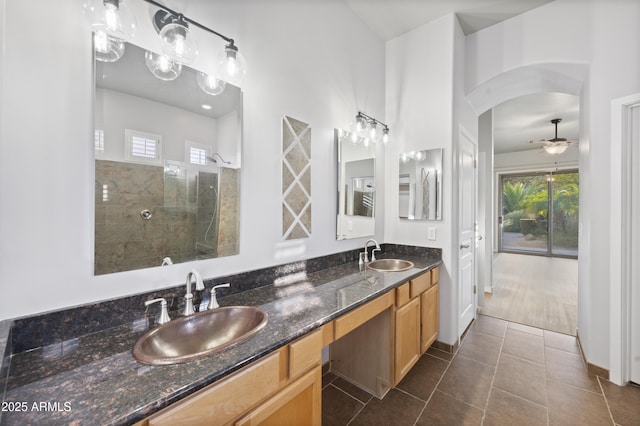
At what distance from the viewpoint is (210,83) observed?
141 centimetres

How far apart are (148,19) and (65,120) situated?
2.00 ft

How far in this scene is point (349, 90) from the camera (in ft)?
7.72

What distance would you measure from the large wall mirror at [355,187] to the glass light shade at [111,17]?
1471mm

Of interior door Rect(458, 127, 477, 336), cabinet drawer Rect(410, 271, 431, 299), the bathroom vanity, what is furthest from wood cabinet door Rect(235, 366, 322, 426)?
interior door Rect(458, 127, 477, 336)

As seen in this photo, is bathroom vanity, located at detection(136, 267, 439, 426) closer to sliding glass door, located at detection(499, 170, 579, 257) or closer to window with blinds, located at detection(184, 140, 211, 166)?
window with blinds, located at detection(184, 140, 211, 166)

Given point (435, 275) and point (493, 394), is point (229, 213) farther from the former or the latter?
point (493, 394)

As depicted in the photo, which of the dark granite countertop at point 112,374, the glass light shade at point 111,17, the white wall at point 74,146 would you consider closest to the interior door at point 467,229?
the white wall at point 74,146

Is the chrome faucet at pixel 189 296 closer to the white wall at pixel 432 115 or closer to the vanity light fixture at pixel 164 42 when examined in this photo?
the vanity light fixture at pixel 164 42

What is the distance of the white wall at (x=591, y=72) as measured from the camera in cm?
190

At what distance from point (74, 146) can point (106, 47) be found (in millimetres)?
443

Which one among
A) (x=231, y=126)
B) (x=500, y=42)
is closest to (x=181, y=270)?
(x=231, y=126)

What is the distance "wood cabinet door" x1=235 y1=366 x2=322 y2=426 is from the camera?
0.96 meters

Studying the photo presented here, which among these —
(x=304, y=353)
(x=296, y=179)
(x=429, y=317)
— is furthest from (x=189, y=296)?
(x=429, y=317)

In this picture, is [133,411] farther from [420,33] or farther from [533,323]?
[533,323]
